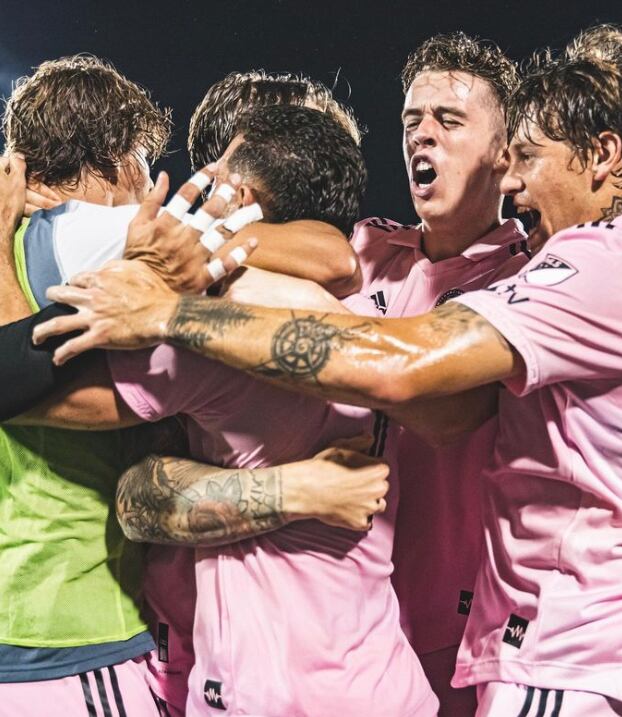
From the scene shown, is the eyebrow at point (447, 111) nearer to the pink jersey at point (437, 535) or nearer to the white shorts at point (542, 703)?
the pink jersey at point (437, 535)

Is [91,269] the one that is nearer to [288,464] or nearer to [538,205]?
[288,464]

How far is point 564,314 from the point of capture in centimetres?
148

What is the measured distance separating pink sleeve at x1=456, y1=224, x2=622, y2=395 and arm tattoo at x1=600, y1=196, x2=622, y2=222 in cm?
16

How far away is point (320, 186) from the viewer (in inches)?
66.9

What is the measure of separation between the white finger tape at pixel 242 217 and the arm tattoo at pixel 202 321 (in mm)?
147

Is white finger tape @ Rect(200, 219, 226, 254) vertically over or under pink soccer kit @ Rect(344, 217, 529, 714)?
over

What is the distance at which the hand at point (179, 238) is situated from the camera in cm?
151

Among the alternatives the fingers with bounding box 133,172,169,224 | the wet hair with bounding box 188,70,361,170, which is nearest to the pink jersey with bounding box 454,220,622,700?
the fingers with bounding box 133,172,169,224

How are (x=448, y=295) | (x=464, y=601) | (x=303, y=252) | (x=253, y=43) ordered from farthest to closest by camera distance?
(x=253, y=43), (x=448, y=295), (x=464, y=601), (x=303, y=252)

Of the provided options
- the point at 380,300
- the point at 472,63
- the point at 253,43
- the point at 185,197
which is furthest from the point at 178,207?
the point at 253,43

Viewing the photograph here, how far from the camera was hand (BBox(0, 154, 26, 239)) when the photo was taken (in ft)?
5.29

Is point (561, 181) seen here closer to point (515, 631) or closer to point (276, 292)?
point (276, 292)

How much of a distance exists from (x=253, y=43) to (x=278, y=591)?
10.5 ft

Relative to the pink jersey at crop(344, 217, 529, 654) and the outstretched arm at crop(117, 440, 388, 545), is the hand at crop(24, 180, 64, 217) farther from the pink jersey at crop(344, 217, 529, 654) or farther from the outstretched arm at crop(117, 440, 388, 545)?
the pink jersey at crop(344, 217, 529, 654)
